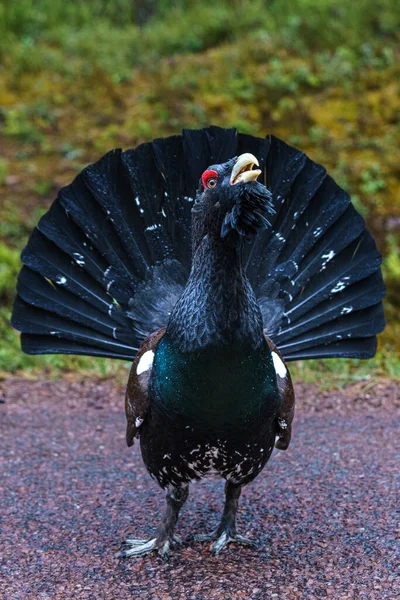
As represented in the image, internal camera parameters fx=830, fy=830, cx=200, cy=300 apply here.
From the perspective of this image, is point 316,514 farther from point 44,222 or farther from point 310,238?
point 44,222

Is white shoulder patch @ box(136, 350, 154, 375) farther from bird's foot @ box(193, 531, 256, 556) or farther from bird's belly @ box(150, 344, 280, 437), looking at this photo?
bird's foot @ box(193, 531, 256, 556)

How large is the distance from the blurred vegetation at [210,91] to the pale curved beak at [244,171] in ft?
17.7

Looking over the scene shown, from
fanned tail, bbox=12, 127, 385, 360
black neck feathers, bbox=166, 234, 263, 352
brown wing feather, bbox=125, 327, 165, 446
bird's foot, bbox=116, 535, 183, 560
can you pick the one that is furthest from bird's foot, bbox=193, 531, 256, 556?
black neck feathers, bbox=166, 234, 263, 352

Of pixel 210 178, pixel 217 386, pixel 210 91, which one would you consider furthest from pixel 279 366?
pixel 210 91

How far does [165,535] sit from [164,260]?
1539 millimetres

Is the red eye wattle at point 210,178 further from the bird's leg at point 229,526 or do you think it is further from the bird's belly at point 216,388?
the bird's leg at point 229,526

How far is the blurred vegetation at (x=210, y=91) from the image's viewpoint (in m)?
9.84

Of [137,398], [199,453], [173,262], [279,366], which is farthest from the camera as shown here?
[173,262]

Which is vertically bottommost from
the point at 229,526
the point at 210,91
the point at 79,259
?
the point at 229,526

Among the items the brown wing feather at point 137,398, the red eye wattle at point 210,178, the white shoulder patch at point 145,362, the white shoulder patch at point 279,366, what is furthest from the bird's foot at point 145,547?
the red eye wattle at point 210,178

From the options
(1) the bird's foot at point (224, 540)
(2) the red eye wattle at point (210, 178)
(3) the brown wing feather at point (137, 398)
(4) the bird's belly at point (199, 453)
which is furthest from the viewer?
(1) the bird's foot at point (224, 540)

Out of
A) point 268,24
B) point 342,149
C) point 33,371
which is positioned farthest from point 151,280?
point 268,24

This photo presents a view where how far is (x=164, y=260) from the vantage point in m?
4.82

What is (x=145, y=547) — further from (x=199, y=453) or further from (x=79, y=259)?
(x=79, y=259)
